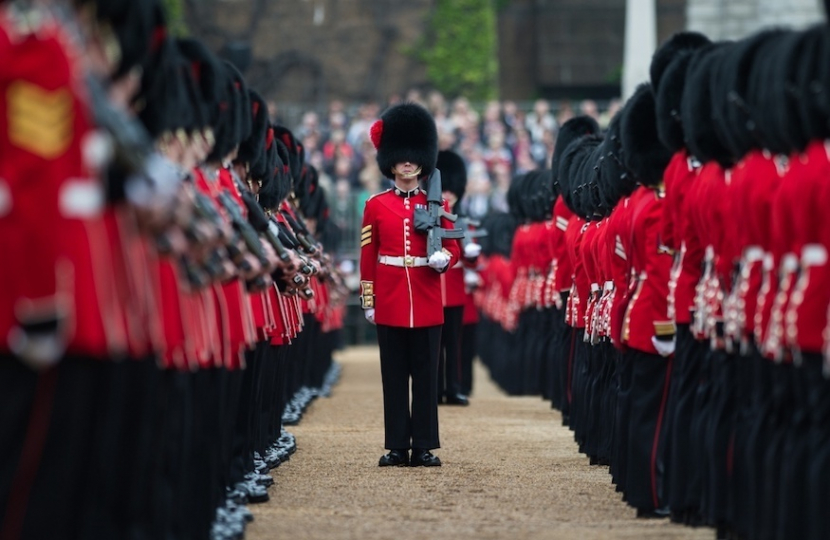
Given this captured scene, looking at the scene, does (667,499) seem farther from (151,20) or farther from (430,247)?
(151,20)

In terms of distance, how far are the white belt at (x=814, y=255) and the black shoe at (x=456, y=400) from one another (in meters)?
9.42

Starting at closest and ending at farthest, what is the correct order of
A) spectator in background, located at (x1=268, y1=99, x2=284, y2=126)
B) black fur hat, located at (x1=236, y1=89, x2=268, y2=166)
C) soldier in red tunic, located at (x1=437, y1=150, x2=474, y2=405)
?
1. black fur hat, located at (x1=236, y1=89, x2=268, y2=166)
2. spectator in background, located at (x1=268, y1=99, x2=284, y2=126)
3. soldier in red tunic, located at (x1=437, y1=150, x2=474, y2=405)

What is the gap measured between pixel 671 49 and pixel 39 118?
14.7 feet

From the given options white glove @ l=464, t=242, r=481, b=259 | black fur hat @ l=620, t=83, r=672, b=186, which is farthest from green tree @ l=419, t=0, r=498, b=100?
black fur hat @ l=620, t=83, r=672, b=186

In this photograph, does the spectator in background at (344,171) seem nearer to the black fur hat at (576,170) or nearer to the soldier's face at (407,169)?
the black fur hat at (576,170)

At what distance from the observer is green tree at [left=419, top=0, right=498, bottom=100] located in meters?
40.2

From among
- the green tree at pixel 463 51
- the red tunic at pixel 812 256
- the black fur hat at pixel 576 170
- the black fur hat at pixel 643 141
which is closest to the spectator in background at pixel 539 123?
the green tree at pixel 463 51

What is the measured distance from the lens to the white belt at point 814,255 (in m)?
6.41

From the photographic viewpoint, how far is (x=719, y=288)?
766 centimetres

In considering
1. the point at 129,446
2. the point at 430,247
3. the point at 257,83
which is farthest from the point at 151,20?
the point at 257,83

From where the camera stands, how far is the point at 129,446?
237 inches

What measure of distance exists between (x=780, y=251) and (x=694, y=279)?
1383mm

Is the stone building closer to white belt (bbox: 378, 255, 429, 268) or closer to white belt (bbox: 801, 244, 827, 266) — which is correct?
white belt (bbox: 378, 255, 429, 268)

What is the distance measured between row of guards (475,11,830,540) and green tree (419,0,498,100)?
29291 millimetres
